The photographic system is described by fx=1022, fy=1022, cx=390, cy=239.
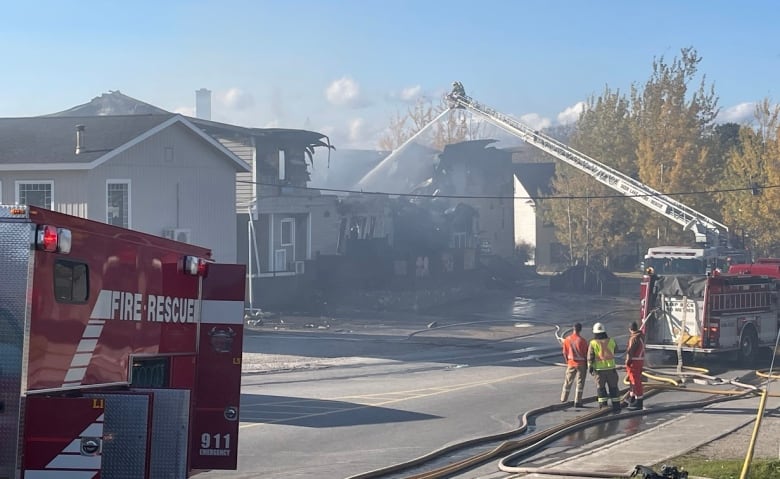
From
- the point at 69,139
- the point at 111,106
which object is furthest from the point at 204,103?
the point at 69,139

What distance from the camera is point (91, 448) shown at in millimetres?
Result: 6051

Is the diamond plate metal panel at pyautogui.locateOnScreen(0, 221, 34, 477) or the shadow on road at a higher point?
the diamond plate metal panel at pyautogui.locateOnScreen(0, 221, 34, 477)

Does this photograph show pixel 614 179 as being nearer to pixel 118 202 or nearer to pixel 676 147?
pixel 676 147

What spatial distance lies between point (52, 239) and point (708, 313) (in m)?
19.1

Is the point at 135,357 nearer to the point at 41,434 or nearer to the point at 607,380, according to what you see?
the point at 41,434

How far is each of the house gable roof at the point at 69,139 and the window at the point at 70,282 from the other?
1946 cm

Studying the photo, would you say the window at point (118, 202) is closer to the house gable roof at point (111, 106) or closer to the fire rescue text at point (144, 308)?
the fire rescue text at point (144, 308)

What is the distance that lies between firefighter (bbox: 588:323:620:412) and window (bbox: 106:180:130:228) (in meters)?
14.2

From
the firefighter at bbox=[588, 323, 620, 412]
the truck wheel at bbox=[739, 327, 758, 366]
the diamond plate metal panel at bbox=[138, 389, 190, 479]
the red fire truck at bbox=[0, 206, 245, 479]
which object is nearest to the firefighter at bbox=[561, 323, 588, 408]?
the firefighter at bbox=[588, 323, 620, 412]

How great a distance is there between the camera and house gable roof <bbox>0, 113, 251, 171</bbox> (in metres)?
25.7

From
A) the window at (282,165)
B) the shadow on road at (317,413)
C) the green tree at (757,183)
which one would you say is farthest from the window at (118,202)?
the green tree at (757,183)

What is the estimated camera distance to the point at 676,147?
49281 mm

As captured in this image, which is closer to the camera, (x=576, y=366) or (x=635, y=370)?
(x=635, y=370)

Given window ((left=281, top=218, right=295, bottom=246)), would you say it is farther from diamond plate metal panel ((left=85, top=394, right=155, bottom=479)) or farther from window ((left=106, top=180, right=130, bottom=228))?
diamond plate metal panel ((left=85, top=394, right=155, bottom=479))
